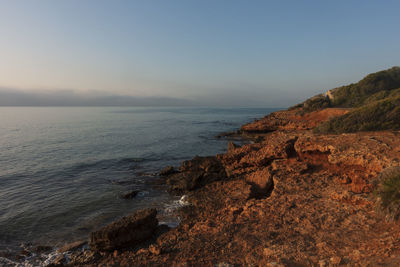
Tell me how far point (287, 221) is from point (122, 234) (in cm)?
A: 555

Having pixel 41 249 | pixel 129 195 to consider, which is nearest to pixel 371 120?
pixel 129 195

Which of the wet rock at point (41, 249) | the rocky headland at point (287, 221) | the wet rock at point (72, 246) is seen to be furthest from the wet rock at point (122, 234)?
the wet rock at point (41, 249)

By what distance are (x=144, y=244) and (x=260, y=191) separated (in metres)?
5.48

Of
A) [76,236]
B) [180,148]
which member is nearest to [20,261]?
[76,236]

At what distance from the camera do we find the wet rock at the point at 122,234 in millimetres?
7332

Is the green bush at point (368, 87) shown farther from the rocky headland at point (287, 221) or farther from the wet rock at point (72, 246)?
the wet rock at point (72, 246)

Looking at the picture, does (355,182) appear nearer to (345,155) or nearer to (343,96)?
(345,155)

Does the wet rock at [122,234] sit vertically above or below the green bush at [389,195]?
below

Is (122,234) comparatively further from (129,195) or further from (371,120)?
(371,120)

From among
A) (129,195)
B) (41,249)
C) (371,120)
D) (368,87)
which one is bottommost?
(41,249)

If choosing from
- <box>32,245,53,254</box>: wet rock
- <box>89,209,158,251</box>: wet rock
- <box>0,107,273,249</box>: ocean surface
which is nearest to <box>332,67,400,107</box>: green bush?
<box>0,107,273,249</box>: ocean surface

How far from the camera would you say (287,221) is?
263 inches

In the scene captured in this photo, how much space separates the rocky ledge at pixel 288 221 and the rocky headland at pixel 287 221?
1.0 inches

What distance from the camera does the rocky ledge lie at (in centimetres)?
509
